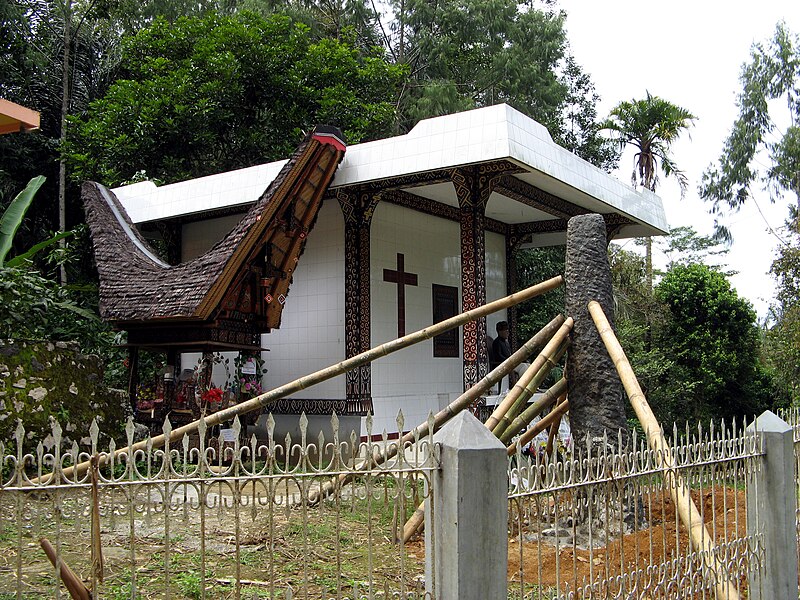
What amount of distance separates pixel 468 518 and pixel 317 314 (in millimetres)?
8765

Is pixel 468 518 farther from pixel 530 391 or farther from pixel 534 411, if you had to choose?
pixel 534 411

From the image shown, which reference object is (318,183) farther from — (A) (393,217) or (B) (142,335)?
(B) (142,335)

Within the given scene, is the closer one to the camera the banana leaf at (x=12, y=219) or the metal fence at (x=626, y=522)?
the metal fence at (x=626, y=522)

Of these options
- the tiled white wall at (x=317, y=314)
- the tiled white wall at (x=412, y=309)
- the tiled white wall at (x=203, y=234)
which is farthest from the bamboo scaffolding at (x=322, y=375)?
the tiled white wall at (x=203, y=234)

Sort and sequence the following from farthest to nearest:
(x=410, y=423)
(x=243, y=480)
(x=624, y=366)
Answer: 1. (x=410, y=423)
2. (x=624, y=366)
3. (x=243, y=480)

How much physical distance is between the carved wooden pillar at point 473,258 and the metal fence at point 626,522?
4748mm

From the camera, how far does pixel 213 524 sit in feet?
18.4

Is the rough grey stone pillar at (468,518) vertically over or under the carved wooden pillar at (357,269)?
under

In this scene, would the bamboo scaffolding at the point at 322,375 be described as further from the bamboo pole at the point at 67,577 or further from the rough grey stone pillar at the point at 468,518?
the rough grey stone pillar at the point at 468,518

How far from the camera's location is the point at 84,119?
18969 mm

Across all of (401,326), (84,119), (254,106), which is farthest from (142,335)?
(84,119)

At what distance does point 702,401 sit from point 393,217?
865 cm

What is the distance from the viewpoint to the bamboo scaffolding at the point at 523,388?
553 cm

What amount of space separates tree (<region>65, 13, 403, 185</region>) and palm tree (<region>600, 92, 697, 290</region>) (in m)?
8.78
